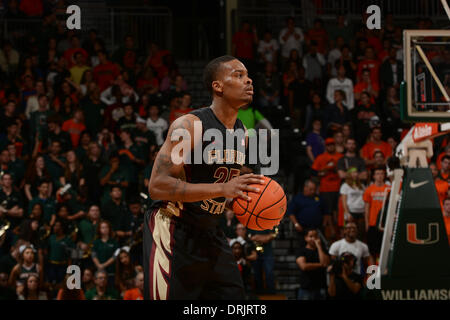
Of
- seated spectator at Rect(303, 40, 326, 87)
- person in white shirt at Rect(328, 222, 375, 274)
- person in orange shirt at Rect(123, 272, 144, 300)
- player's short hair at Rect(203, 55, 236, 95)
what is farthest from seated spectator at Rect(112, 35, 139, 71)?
player's short hair at Rect(203, 55, 236, 95)

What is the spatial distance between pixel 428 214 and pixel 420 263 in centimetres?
64

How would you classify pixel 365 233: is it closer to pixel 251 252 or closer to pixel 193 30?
pixel 251 252

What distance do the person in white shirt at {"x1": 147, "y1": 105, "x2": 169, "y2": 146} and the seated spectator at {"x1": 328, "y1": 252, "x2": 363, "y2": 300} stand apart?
3976 millimetres

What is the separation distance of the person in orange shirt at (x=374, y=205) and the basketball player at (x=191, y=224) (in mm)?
6573

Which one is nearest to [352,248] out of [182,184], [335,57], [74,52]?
[335,57]

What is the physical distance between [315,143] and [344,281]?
3158 millimetres

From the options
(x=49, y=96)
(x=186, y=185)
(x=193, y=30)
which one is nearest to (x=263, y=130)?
(x=49, y=96)

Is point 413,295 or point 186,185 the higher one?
point 186,185

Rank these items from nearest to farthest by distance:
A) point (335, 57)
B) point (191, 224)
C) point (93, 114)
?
point (191, 224) → point (93, 114) → point (335, 57)

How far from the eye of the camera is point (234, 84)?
16.1ft

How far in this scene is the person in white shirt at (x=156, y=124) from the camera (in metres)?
12.6

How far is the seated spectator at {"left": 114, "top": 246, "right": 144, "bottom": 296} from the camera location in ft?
34.2

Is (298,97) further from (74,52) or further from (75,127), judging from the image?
(74,52)
